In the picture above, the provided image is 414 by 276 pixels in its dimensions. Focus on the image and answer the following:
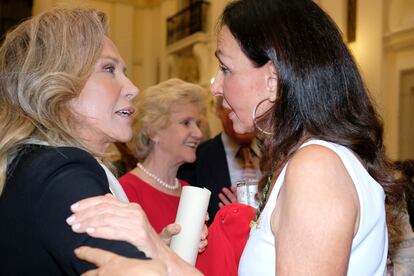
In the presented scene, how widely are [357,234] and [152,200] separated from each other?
2.12m

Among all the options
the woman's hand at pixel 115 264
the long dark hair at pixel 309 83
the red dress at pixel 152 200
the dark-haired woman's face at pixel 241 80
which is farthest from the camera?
the red dress at pixel 152 200

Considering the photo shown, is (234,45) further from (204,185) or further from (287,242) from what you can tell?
(204,185)

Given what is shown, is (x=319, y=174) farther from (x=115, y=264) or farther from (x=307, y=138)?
(x=115, y=264)

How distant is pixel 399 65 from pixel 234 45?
793 centimetres

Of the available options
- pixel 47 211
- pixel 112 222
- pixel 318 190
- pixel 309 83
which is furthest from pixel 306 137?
pixel 47 211

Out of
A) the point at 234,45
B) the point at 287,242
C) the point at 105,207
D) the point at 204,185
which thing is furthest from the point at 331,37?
the point at 204,185

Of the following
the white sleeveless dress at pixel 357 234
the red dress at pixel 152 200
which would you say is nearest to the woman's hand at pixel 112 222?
the white sleeveless dress at pixel 357 234

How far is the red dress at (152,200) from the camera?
313 centimetres

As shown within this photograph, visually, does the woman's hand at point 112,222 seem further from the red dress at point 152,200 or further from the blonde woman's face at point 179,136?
the blonde woman's face at point 179,136

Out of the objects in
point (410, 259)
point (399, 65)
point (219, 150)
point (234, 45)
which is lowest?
point (410, 259)

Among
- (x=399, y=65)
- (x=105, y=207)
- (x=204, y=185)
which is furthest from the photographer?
(x=399, y=65)

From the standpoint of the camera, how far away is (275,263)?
124 centimetres

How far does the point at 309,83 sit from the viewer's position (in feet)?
4.55

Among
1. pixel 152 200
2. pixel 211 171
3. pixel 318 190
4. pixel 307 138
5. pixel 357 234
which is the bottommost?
pixel 152 200
